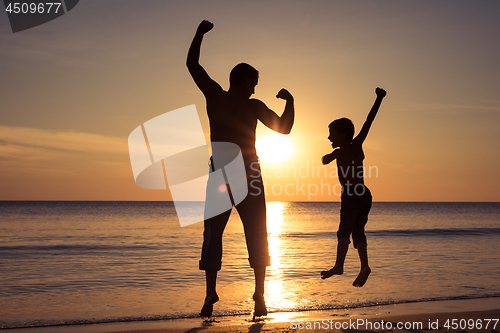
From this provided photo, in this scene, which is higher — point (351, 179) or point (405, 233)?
point (351, 179)

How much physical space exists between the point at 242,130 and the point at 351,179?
1.27 meters

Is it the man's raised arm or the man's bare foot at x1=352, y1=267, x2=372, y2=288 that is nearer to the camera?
the man's raised arm

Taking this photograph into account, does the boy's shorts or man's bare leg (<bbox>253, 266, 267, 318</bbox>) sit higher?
the boy's shorts

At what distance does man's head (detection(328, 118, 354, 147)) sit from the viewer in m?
3.85

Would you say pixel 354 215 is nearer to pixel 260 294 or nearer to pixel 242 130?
pixel 260 294

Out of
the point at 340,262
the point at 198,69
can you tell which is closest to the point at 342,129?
the point at 340,262

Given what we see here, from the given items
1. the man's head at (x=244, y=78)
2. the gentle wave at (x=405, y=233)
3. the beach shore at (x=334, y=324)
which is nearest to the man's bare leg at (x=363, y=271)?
the beach shore at (x=334, y=324)

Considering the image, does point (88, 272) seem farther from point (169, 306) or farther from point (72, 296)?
point (169, 306)

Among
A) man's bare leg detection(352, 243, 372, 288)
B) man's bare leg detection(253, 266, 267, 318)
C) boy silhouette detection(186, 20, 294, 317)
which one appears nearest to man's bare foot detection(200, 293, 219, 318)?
boy silhouette detection(186, 20, 294, 317)

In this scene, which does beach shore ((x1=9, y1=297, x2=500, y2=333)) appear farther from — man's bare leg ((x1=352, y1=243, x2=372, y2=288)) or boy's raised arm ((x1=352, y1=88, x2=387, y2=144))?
boy's raised arm ((x1=352, y1=88, x2=387, y2=144))

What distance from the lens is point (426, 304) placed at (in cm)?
528

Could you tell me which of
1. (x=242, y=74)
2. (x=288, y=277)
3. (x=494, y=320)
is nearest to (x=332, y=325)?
(x=494, y=320)

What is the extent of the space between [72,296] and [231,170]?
454cm

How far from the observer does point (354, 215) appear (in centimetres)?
381
